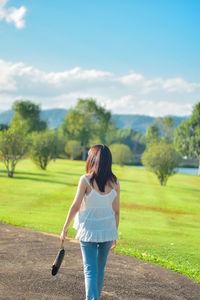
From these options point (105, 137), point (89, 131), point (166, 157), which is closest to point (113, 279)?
point (166, 157)

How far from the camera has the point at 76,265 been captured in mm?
7988

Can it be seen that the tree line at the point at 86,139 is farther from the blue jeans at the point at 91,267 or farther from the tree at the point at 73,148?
the blue jeans at the point at 91,267

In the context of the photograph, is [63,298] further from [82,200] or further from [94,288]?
[82,200]

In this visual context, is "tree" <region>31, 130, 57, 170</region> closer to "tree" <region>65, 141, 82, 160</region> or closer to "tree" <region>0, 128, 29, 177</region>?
"tree" <region>0, 128, 29, 177</region>

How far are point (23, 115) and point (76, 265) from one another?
304 ft

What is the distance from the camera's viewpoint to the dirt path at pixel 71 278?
6285mm

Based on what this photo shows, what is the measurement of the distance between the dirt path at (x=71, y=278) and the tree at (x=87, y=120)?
85.0m

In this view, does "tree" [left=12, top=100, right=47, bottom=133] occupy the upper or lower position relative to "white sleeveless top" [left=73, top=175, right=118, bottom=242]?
upper

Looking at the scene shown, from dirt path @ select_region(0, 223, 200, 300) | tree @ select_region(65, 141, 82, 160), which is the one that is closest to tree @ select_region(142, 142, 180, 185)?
dirt path @ select_region(0, 223, 200, 300)

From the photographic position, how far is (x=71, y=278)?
7.05 metres

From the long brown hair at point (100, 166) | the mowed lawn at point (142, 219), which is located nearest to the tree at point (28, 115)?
the mowed lawn at point (142, 219)

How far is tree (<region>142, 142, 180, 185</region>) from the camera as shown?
4200 centimetres

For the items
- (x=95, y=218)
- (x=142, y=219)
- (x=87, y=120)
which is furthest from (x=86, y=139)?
(x=95, y=218)

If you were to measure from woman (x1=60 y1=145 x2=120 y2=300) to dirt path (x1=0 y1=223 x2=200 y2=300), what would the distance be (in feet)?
4.60
